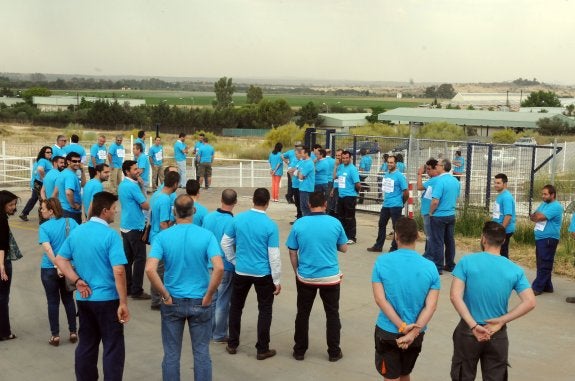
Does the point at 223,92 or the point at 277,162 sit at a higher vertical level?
the point at 223,92

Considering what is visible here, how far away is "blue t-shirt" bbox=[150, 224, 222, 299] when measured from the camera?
18.7 ft

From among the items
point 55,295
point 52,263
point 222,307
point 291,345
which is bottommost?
point 291,345

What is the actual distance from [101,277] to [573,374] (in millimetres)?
4612

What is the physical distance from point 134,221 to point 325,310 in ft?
10.5

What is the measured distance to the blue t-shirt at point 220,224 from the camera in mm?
7277

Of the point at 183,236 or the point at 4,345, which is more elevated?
the point at 183,236

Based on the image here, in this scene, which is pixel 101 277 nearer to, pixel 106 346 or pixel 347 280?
pixel 106 346

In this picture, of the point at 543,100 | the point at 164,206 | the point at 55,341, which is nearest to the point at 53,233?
the point at 55,341

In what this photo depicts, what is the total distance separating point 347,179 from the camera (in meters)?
13.0

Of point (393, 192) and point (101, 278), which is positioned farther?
point (393, 192)

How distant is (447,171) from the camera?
35.0 feet

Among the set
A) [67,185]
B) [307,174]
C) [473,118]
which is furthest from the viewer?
[473,118]

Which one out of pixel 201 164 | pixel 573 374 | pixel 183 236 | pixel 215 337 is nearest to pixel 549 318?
pixel 573 374

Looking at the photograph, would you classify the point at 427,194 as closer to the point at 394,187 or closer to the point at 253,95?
the point at 394,187
